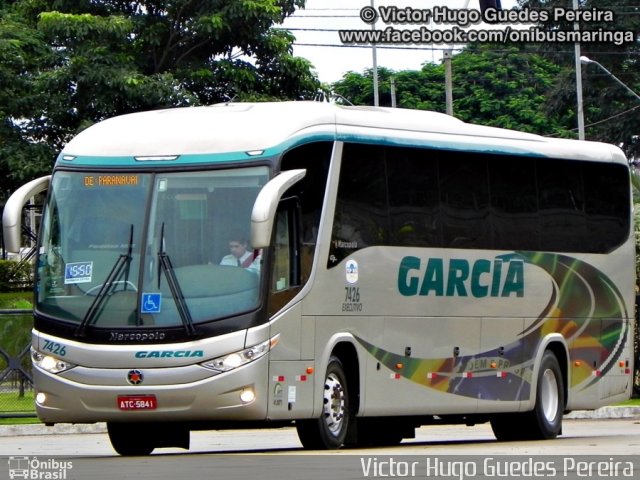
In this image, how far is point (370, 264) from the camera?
56.2 ft

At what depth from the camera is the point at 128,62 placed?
41.7m

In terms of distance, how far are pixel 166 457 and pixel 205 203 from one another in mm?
2361

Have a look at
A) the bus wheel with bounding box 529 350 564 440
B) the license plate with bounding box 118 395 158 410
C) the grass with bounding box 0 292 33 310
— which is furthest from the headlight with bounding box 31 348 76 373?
the grass with bounding box 0 292 33 310

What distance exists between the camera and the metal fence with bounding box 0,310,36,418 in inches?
932

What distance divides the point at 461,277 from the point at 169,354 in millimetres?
4654

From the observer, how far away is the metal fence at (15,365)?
23.7m

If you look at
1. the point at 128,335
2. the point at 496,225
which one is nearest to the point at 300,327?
the point at 128,335

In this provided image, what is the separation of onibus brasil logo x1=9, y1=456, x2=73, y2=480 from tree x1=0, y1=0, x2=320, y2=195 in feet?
86.8

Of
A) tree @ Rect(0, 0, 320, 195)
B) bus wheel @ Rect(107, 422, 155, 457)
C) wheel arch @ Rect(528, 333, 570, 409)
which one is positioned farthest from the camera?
tree @ Rect(0, 0, 320, 195)

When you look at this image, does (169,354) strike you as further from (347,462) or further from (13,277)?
(13,277)

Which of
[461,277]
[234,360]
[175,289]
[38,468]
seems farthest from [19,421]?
[38,468]

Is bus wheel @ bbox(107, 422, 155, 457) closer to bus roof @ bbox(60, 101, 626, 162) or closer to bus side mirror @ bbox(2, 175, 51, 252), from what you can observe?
bus side mirror @ bbox(2, 175, 51, 252)

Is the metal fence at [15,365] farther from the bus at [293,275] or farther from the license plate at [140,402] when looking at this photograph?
the license plate at [140,402]

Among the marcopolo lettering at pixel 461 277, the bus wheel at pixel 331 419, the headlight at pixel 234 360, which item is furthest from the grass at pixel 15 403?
the headlight at pixel 234 360
